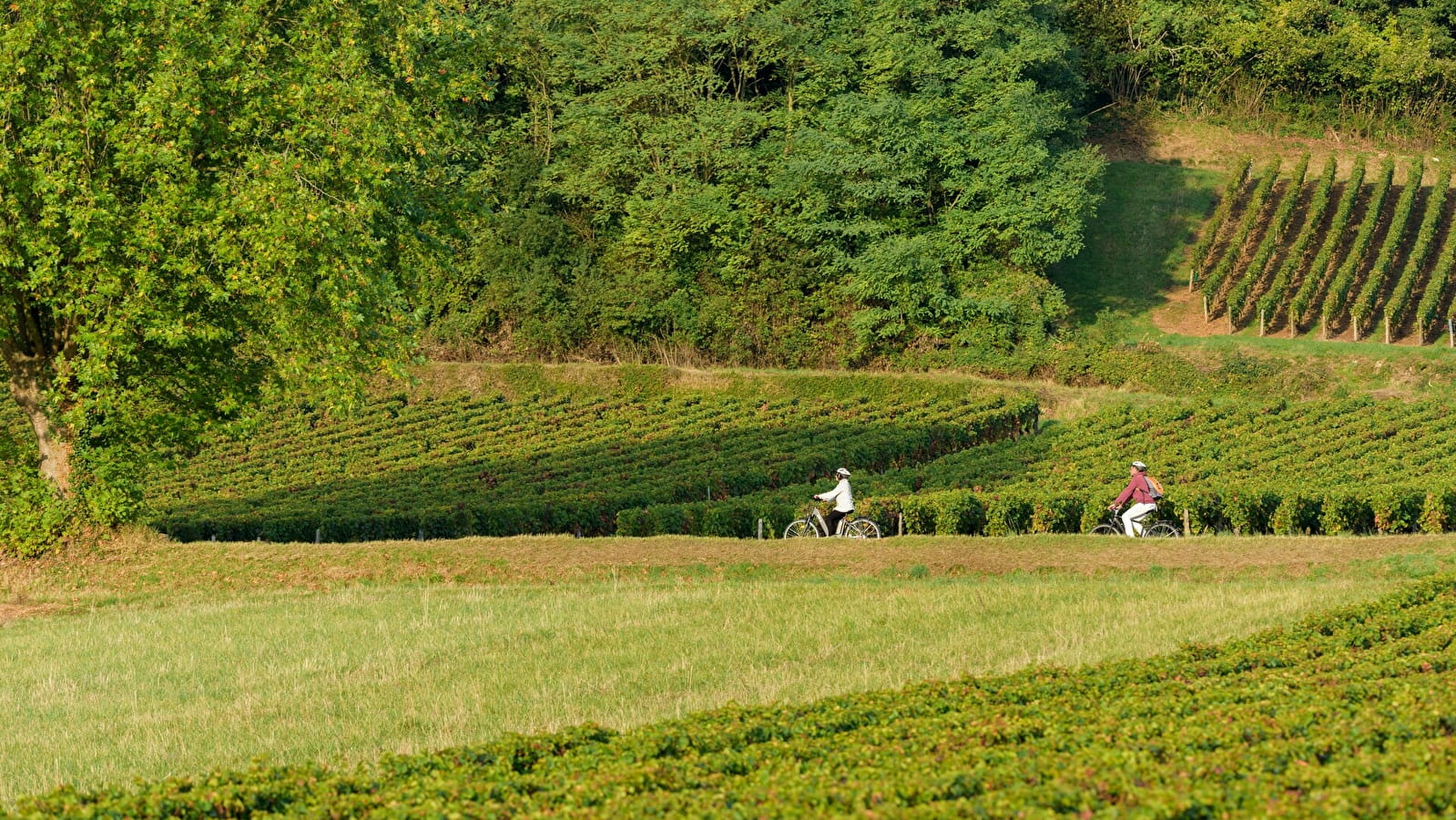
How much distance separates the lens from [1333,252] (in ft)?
227

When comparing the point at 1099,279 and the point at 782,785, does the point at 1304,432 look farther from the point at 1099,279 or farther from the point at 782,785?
the point at 782,785

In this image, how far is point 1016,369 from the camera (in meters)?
61.0

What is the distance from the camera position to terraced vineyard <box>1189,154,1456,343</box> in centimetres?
6334

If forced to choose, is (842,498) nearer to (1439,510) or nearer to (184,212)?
(184,212)

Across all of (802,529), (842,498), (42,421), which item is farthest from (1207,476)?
(42,421)

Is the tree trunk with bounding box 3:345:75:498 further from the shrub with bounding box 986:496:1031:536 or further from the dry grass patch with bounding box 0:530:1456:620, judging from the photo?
the shrub with bounding box 986:496:1031:536

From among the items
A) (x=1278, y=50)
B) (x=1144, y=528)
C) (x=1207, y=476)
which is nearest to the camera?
(x=1144, y=528)

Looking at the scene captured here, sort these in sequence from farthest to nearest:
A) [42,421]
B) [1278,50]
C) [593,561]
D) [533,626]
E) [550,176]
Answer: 1. [1278,50]
2. [550,176]
3. [42,421]
4. [593,561]
5. [533,626]

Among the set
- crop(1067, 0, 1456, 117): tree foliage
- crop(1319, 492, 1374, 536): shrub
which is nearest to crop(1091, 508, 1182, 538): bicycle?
crop(1319, 492, 1374, 536): shrub

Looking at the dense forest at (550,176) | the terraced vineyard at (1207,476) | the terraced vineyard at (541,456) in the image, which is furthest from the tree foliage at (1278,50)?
the terraced vineyard at (1207,476)

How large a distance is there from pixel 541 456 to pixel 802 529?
22089 mm

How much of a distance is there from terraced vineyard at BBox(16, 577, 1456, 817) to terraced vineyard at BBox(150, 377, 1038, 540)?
23835 mm

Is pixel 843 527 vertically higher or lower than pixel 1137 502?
lower

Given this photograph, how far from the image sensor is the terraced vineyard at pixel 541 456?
131ft
